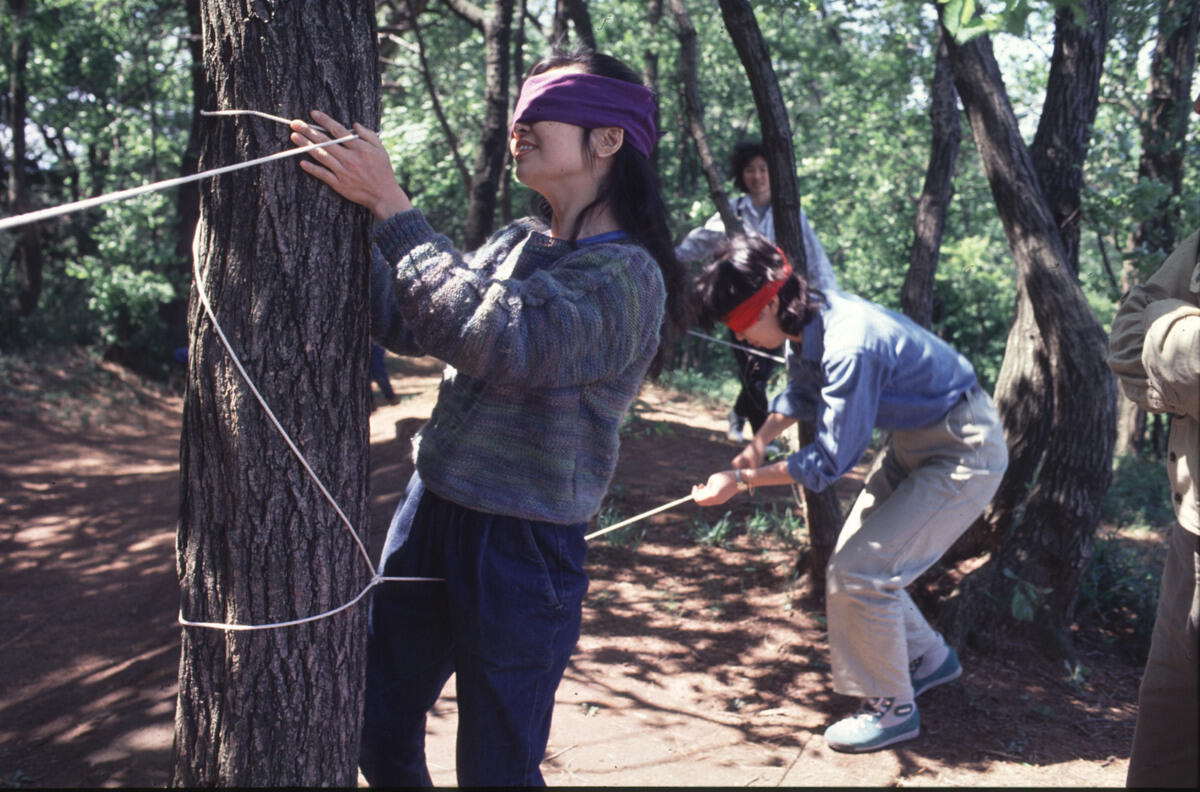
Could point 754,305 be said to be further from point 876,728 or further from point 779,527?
point 779,527

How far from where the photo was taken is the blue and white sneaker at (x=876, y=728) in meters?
3.49

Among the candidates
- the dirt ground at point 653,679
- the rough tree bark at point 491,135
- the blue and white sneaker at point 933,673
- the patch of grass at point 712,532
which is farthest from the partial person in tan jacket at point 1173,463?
the rough tree bark at point 491,135

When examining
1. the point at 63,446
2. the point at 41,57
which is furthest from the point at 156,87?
the point at 63,446

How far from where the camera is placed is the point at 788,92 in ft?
58.9

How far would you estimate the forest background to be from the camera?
9.42 m

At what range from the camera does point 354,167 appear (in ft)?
5.83

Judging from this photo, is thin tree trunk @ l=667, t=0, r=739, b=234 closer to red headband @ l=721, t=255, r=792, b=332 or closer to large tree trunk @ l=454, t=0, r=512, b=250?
red headband @ l=721, t=255, r=792, b=332

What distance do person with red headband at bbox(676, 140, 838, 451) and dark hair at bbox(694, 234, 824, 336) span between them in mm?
1720

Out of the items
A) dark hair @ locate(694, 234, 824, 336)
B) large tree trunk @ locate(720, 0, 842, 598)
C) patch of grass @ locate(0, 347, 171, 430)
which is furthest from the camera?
patch of grass @ locate(0, 347, 171, 430)

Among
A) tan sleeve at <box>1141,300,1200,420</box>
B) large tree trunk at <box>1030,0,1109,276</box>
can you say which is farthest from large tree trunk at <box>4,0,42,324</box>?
tan sleeve at <box>1141,300,1200,420</box>

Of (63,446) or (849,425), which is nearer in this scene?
(849,425)

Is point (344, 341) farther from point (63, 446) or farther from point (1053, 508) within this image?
point (63, 446)

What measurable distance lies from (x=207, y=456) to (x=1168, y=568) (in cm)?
204

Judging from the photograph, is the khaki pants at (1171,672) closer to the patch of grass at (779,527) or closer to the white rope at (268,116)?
the white rope at (268,116)
